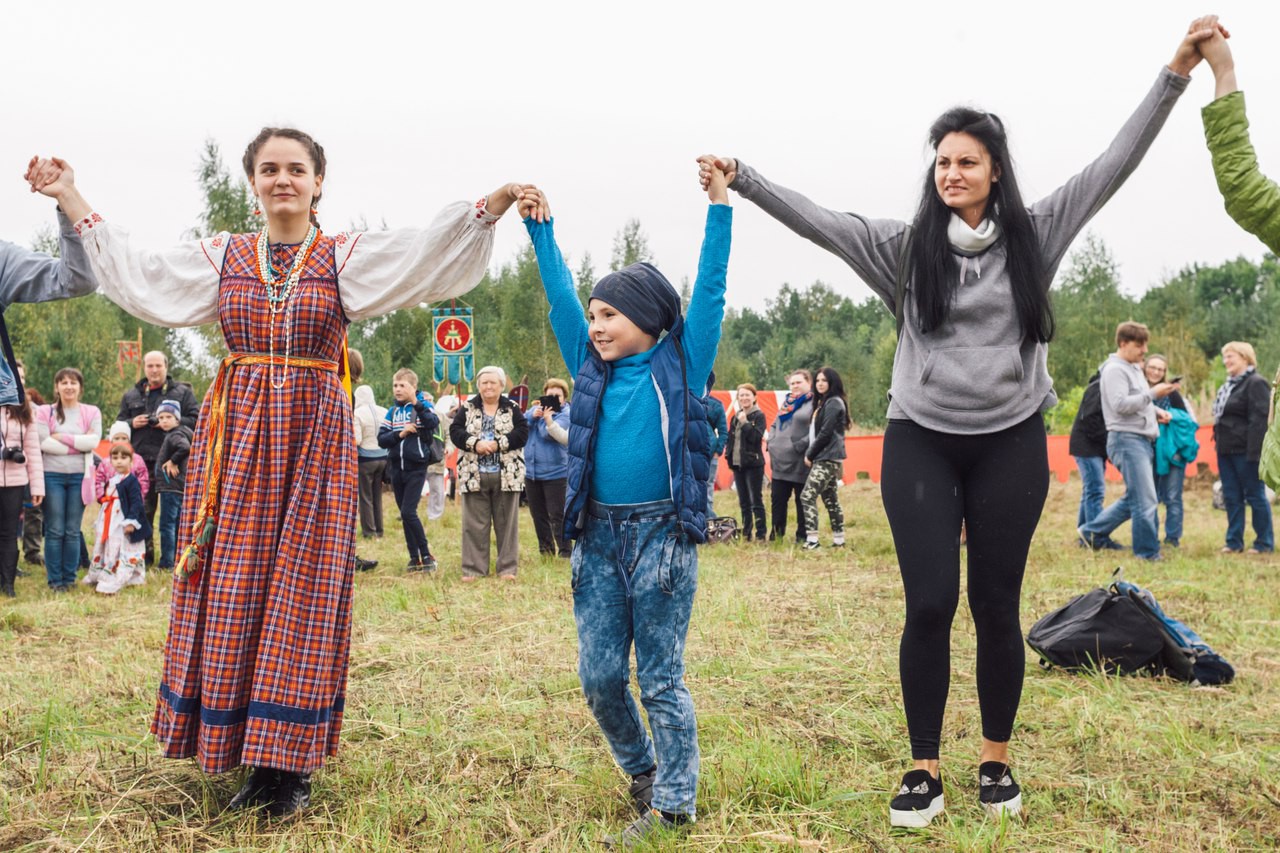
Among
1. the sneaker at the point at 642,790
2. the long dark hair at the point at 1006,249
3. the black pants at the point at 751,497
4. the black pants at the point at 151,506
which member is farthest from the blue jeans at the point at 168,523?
the long dark hair at the point at 1006,249

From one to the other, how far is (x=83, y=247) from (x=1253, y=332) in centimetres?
5853

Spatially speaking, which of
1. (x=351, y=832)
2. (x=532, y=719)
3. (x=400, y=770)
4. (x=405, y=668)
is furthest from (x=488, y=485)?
(x=351, y=832)

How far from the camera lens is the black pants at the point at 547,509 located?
10.4 metres

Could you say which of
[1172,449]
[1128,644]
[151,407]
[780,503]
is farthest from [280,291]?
[1172,449]

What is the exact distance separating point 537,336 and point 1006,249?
34072 millimetres

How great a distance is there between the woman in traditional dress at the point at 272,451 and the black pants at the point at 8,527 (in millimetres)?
5968

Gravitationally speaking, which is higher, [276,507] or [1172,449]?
[276,507]

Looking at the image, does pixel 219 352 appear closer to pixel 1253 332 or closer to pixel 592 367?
pixel 592 367

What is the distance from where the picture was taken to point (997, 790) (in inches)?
132

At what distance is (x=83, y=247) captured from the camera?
142 inches

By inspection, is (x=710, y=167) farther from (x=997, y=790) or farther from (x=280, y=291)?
(x=997, y=790)

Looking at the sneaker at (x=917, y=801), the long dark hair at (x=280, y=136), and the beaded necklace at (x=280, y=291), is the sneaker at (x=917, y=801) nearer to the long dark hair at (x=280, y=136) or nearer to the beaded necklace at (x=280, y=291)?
the beaded necklace at (x=280, y=291)

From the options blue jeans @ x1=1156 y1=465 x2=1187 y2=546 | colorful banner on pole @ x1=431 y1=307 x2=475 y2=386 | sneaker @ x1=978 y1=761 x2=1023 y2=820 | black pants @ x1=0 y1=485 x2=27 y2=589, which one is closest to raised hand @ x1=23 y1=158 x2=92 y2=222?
sneaker @ x1=978 y1=761 x2=1023 y2=820

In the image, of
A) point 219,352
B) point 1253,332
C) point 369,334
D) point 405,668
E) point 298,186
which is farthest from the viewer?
point 1253,332
